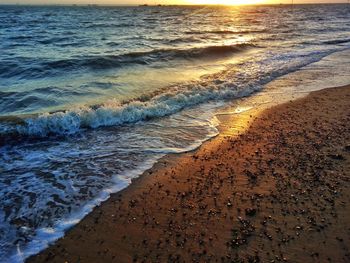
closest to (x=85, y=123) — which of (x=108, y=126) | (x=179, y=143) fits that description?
(x=108, y=126)

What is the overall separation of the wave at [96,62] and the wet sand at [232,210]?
10.7 m

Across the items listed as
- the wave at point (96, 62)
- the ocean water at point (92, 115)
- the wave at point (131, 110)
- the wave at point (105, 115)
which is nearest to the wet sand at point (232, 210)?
the ocean water at point (92, 115)

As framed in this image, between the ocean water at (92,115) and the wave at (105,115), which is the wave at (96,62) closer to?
the ocean water at (92,115)

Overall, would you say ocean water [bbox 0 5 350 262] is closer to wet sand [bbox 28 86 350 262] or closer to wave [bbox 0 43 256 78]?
wave [bbox 0 43 256 78]

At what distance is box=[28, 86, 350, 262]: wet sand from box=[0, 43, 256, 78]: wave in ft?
35.2

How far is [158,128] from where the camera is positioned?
8.42 meters

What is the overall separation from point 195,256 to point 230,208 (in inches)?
45.0

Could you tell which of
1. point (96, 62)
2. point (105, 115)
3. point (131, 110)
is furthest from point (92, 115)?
point (96, 62)

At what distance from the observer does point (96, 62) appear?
1664 centimetres

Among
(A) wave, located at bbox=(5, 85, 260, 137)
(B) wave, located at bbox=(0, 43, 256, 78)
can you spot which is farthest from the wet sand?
(B) wave, located at bbox=(0, 43, 256, 78)

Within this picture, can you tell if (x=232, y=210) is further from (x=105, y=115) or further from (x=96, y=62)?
(x=96, y=62)

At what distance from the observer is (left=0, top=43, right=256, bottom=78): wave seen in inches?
591

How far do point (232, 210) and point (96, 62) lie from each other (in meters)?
13.6

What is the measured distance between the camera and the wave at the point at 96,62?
15.0 metres
